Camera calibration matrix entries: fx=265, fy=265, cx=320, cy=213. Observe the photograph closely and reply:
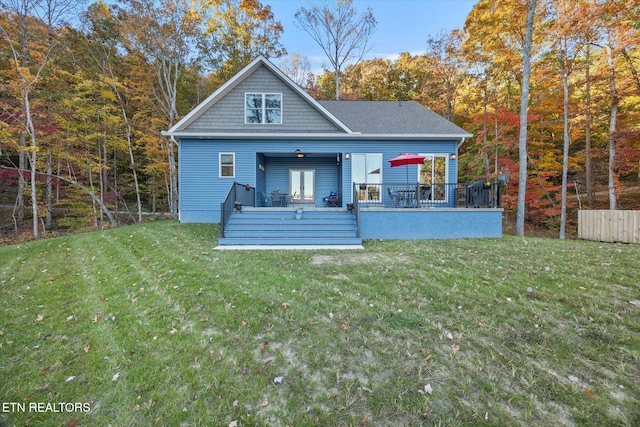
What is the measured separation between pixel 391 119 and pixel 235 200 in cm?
775

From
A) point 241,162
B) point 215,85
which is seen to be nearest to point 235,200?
point 241,162

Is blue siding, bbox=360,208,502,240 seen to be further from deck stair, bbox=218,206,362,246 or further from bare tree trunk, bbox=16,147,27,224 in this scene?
bare tree trunk, bbox=16,147,27,224

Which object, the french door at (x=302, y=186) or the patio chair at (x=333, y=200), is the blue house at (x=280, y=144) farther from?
the french door at (x=302, y=186)

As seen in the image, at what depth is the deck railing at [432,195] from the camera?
8.66 m

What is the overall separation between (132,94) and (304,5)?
498 inches

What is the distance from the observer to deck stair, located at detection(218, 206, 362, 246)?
7609 mm

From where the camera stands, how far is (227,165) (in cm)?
1093

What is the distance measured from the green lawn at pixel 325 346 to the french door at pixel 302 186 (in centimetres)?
784

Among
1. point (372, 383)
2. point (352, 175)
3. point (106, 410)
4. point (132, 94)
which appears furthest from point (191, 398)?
point (132, 94)

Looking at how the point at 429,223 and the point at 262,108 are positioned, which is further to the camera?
the point at 262,108

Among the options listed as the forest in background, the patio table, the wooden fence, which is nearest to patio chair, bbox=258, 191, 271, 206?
the patio table

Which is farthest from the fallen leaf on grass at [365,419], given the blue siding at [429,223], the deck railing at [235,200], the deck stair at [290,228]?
the blue siding at [429,223]

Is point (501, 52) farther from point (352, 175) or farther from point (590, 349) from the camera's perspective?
point (590, 349)

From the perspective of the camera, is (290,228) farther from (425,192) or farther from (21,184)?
(21,184)
